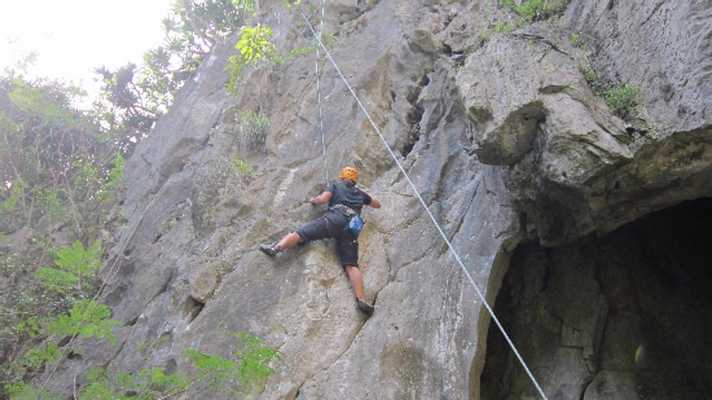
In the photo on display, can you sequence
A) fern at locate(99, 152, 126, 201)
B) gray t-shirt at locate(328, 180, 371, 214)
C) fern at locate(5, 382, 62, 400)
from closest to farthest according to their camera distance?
fern at locate(5, 382, 62, 400) → gray t-shirt at locate(328, 180, 371, 214) → fern at locate(99, 152, 126, 201)

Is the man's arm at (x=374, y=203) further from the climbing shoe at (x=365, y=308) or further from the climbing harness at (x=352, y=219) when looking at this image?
the climbing shoe at (x=365, y=308)

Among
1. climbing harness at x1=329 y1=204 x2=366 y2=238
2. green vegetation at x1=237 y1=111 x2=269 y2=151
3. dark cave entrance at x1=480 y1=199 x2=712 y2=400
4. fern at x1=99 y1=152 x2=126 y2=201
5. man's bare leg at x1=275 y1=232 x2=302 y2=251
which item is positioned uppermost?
fern at x1=99 y1=152 x2=126 y2=201

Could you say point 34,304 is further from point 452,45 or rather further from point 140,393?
point 452,45

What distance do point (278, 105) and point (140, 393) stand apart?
210 inches

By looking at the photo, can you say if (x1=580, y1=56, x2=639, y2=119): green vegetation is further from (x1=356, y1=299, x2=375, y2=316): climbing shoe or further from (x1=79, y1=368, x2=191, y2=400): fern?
(x1=79, y1=368, x2=191, y2=400): fern

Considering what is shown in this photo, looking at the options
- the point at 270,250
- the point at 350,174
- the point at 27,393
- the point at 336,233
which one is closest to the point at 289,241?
the point at 270,250

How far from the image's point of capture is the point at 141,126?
16734 millimetres

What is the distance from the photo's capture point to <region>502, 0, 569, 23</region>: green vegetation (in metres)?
7.43

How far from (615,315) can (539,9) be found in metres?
4.03

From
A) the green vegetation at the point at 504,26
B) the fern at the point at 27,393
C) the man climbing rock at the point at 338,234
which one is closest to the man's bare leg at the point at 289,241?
the man climbing rock at the point at 338,234

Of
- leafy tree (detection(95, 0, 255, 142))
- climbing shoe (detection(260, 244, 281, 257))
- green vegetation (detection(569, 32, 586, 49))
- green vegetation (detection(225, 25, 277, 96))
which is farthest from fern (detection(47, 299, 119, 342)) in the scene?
leafy tree (detection(95, 0, 255, 142))

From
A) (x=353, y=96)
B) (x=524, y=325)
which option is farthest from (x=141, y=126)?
(x=524, y=325)

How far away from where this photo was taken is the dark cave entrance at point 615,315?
6680 mm

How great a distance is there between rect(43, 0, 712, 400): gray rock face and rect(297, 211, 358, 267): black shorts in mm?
215
